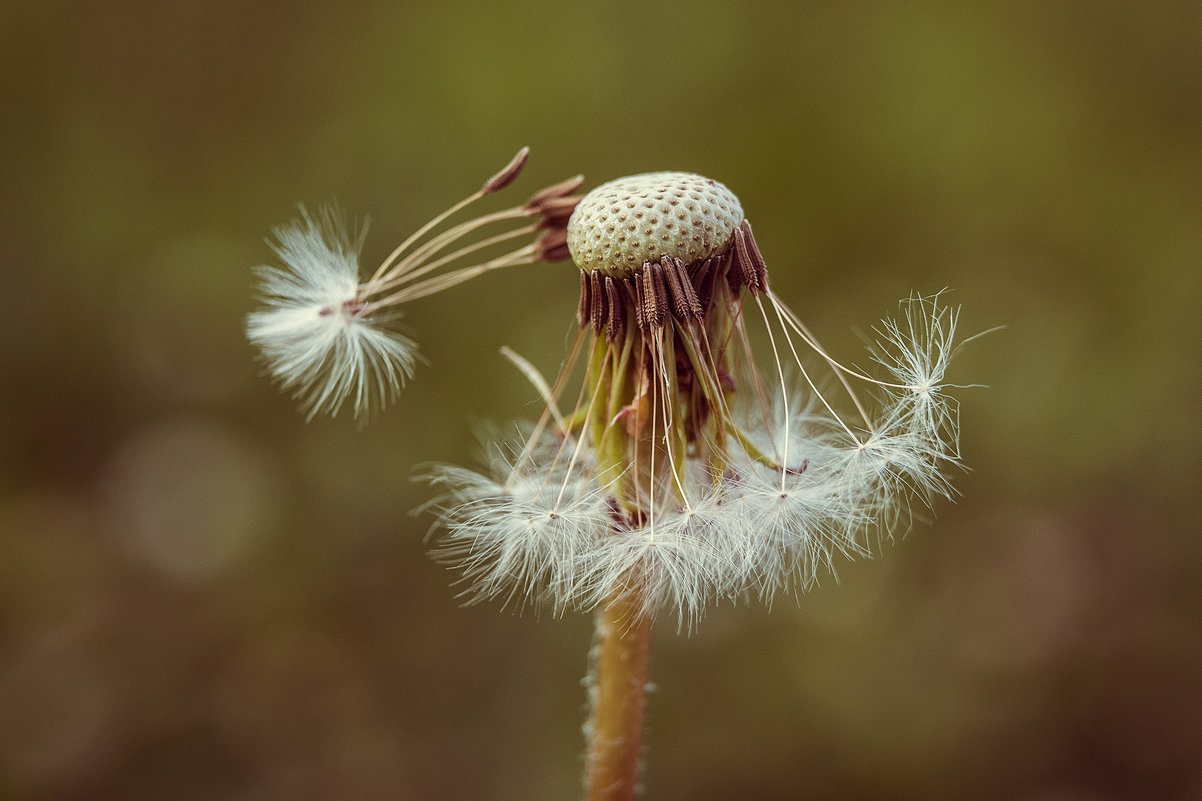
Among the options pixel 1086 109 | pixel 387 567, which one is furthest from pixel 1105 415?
pixel 387 567

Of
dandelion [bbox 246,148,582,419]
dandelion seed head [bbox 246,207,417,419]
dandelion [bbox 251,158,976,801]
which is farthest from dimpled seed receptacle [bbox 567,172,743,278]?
dandelion seed head [bbox 246,207,417,419]

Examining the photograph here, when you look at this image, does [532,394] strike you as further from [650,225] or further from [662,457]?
[650,225]

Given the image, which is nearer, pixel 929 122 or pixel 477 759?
pixel 477 759

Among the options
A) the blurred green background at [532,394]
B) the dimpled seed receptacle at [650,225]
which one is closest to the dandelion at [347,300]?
the dimpled seed receptacle at [650,225]

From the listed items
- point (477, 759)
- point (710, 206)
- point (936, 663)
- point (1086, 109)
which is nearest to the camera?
point (710, 206)

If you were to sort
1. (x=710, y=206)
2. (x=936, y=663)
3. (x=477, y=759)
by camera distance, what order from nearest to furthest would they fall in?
(x=710, y=206) → (x=936, y=663) → (x=477, y=759)

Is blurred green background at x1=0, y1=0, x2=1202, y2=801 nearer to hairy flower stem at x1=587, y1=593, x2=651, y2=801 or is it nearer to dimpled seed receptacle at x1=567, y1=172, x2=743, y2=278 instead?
hairy flower stem at x1=587, y1=593, x2=651, y2=801

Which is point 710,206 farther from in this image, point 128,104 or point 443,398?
point 128,104

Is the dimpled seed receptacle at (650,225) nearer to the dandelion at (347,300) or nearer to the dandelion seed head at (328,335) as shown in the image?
the dandelion at (347,300)
